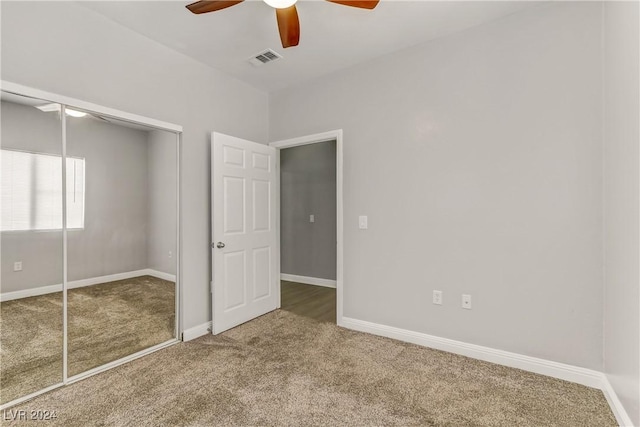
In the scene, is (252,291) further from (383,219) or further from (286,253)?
(286,253)

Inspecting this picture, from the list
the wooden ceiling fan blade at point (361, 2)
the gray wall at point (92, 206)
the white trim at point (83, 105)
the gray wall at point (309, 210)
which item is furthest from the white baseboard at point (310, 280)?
the wooden ceiling fan blade at point (361, 2)

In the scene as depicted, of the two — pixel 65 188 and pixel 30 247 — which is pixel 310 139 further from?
pixel 30 247

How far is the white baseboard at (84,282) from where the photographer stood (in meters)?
1.93

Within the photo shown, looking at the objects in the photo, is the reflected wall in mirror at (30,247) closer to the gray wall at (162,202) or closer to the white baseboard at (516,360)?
the gray wall at (162,202)

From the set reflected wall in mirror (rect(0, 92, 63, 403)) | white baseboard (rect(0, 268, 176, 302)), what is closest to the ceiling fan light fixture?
reflected wall in mirror (rect(0, 92, 63, 403))

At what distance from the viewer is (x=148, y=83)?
2.61 m

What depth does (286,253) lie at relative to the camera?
545 cm

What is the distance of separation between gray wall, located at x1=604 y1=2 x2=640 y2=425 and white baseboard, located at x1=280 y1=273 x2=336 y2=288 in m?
3.39

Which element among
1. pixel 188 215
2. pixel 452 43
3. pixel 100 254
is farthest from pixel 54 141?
pixel 452 43

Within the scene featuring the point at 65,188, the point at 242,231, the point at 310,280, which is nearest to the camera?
the point at 65,188

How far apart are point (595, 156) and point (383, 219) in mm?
1612

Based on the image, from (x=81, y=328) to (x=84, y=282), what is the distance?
35 cm

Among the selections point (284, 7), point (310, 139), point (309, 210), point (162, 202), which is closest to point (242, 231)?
point (162, 202)

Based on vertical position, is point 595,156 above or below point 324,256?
above
